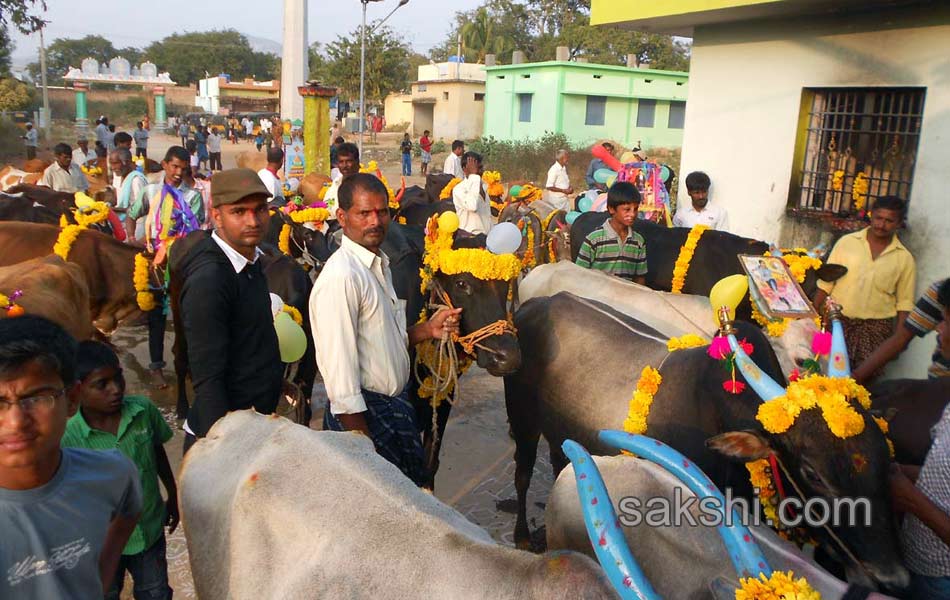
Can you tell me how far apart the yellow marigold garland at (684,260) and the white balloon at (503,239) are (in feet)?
9.22

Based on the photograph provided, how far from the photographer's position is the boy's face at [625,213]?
5.55 meters

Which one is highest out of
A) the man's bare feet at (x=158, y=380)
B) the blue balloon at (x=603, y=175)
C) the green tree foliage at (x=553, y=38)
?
the green tree foliage at (x=553, y=38)

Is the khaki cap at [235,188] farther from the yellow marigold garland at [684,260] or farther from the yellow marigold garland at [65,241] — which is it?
the yellow marigold garland at [684,260]

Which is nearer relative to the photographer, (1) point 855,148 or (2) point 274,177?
(1) point 855,148

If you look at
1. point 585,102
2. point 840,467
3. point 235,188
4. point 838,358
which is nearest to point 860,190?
point 838,358

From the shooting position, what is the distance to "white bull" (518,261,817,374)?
4.54m

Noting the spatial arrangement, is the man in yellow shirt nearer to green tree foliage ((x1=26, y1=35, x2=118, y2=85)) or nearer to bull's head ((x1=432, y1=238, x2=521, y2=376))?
bull's head ((x1=432, y1=238, x2=521, y2=376))

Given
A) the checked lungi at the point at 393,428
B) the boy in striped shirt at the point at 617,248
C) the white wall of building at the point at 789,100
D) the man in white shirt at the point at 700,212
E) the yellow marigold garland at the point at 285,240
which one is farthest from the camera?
the man in white shirt at the point at 700,212

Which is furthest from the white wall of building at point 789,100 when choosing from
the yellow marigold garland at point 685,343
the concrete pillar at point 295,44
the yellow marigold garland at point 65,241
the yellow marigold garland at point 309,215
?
the concrete pillar at point 295,44

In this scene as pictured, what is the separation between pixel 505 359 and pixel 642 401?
0.76m

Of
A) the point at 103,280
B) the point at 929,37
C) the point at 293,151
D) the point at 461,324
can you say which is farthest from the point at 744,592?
the point at 293,151

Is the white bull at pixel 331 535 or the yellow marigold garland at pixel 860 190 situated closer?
the white bull at pixel 331 535

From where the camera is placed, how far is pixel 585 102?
3006 centimetres

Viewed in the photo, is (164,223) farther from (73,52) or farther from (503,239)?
(73,52)
